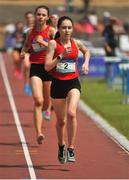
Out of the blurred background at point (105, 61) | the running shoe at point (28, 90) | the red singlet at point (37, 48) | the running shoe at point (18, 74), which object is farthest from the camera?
the running shoe at point (18, 74)

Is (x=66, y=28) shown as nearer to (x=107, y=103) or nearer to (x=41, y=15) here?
(x=41, y=15)

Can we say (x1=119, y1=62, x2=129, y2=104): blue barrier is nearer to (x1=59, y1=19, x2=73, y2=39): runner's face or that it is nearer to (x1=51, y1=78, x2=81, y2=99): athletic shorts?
(x1=51, y1=78, x2=81, y2=99): athletic shorts

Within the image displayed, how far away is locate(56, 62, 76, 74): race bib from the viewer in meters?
11.3

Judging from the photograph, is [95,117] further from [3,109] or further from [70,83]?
[70,83]

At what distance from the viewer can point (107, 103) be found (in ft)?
67.1

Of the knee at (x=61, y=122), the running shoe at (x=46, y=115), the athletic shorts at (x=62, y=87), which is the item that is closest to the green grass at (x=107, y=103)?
the running shoe at (x=46, y=115)

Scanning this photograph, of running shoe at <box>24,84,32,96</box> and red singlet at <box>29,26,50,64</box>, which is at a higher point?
red singlet at <box>29,26,50,64</box>

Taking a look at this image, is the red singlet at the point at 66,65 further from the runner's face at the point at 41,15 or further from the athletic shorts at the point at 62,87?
the runner's face at the point at 41,15

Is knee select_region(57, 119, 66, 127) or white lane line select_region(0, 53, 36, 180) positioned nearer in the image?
white lane line select_region(0, 53, 36, 180)

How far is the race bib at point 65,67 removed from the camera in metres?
11.3

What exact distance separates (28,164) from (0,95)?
12441 mm

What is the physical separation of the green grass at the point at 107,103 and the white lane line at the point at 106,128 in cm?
12

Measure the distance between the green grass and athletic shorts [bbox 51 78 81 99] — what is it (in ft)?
10.2

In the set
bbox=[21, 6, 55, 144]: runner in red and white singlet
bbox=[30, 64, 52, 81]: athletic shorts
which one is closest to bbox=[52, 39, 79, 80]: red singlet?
bbox=[21, 6, 55, 144]: runner in red and white singlet
